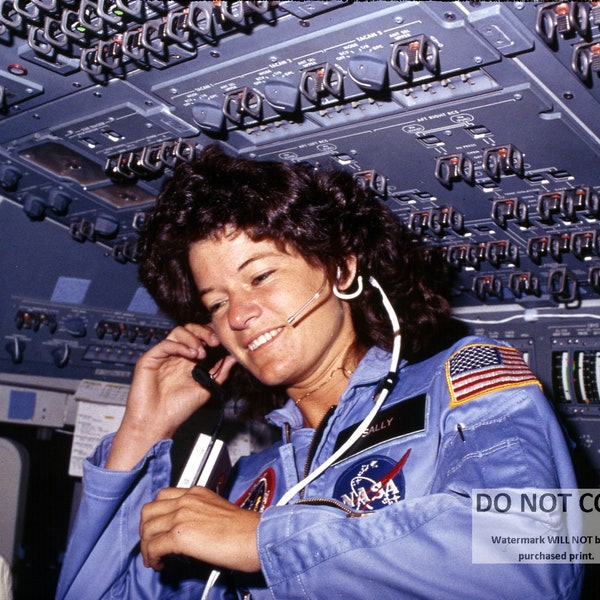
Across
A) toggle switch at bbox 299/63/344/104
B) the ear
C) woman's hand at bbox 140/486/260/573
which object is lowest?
woman's hand at bbox 140/486/260/573

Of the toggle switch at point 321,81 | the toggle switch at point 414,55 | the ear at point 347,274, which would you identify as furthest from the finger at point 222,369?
the toggle switch at point 414,55

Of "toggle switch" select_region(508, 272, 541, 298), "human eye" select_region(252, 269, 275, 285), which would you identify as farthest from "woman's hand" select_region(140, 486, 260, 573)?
"toggle switch" select_region(508, 272, 541, 298)

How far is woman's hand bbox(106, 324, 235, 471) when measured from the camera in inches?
73.0

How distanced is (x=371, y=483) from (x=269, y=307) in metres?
0.49

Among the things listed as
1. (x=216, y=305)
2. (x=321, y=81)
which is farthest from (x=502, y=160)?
(x=216, y=305)

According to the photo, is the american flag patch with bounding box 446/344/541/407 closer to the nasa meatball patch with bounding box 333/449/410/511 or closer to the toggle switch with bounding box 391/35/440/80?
the nasa meatball patch with bounding box 333/449/410/511

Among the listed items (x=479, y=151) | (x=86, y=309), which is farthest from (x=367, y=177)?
(x=86, y=309)

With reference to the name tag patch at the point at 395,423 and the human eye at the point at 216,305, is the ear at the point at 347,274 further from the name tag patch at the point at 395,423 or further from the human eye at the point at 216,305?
the name tag patch at the point at 395,423

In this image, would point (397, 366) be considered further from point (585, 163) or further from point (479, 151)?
point (585, 163)

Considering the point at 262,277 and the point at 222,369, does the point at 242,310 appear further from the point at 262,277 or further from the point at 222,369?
the point at 222,369

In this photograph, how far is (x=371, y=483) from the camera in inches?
53.0

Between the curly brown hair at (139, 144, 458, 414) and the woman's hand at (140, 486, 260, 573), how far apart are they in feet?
2.49

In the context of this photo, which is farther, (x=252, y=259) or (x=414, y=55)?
(x=252, y=259)

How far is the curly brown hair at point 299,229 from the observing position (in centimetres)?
172
